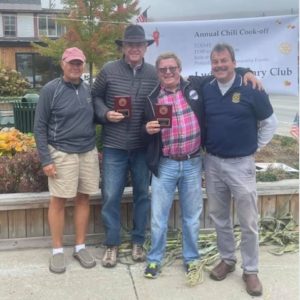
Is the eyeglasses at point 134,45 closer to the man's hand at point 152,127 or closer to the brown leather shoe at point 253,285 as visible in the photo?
the man's hand at point 152,127

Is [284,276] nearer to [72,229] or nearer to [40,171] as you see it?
[72,229]

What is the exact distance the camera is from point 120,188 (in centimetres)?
439

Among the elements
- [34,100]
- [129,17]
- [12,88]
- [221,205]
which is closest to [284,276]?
[221,205]

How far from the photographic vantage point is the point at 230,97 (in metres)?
3.76

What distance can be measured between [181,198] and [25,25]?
3452cm

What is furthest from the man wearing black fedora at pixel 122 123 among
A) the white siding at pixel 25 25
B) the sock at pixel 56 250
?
the white siding at pixel 25 25

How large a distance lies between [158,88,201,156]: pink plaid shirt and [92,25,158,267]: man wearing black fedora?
1.09 feet

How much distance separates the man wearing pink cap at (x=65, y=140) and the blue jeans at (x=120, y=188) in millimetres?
123

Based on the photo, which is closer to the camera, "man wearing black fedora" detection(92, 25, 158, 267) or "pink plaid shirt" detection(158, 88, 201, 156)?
"pink plaid shirt" detection(158, 88, 201, 156)

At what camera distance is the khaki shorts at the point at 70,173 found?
415 cm

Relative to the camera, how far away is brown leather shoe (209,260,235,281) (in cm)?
407

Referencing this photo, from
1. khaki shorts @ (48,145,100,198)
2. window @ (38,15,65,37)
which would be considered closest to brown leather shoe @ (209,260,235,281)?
khaki shorts @ (48,145,100,198)

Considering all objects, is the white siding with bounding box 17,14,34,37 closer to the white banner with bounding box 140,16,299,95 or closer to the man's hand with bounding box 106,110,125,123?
the white banner with bounding box 140,16,299,95

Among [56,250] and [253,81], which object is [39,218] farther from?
[253,81]
